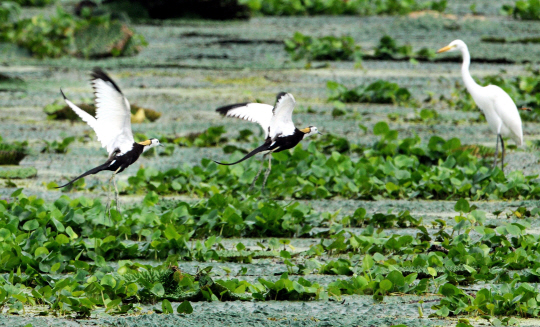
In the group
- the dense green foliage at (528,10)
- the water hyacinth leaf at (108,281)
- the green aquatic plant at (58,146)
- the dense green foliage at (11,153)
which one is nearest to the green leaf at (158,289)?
the water hyacinth leaf at (108,281)

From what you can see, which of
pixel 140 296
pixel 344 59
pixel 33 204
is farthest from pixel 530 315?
pixel 344 59

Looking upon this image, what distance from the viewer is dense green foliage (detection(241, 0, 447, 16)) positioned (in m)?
16.8

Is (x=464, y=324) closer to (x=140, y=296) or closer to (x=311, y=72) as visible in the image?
(x=140, y=296)

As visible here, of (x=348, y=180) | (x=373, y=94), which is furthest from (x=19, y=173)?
(x=373, y=94)

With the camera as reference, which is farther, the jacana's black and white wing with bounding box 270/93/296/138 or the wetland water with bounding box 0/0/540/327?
the jacana's black and white wing with bounding box 270/93/296/138

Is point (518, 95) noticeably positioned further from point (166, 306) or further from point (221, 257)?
point (166, 306)

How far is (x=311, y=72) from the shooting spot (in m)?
11.4

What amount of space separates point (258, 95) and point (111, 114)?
598 centimetres

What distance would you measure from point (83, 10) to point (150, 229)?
11.1m

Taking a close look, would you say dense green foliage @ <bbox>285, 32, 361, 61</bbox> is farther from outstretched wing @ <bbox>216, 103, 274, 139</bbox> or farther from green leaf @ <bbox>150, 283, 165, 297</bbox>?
green leaf @ <bbox>150, 283, 165, 297</bbox>

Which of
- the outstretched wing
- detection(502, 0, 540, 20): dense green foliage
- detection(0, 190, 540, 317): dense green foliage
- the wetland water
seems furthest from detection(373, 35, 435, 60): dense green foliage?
the outstretched wing

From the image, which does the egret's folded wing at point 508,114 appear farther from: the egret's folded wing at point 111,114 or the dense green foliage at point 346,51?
the dense green foliage at point 346,51

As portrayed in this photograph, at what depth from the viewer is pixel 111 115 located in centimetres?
392

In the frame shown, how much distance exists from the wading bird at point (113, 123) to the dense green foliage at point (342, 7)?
13089 mm
